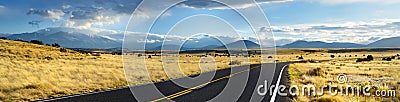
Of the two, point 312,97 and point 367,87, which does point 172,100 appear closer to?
point 312,97

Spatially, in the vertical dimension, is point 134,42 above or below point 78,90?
above

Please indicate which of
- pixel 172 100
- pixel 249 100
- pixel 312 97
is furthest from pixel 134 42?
pixel 312 97

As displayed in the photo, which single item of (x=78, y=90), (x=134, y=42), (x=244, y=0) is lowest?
(x=78, y=90)

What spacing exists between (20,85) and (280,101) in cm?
1236

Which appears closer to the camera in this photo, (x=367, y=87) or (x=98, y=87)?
(x=367, y=87)

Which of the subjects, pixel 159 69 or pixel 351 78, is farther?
pixel 159 69

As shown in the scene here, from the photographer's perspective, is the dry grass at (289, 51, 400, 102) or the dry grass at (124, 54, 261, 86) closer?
the dry grass at (289, 51, 400, 102)

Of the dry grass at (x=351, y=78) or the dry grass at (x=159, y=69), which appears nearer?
the dry grass at (x=351, y=78)

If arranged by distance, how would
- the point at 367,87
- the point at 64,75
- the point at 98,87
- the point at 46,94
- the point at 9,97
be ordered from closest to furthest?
1. the point at 9,97
2. the point at 46,94
3. the point at 367,87
4. the point at 98,87
5. the point at 64,75

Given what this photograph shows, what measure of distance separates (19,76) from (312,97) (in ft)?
54.0

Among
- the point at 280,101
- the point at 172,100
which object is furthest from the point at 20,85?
the point at 280,101

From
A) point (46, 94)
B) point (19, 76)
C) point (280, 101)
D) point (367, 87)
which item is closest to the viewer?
point (280, 101)

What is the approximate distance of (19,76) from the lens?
21.7 m

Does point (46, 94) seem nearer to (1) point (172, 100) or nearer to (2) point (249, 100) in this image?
Answer: (1) point (172, 100)
